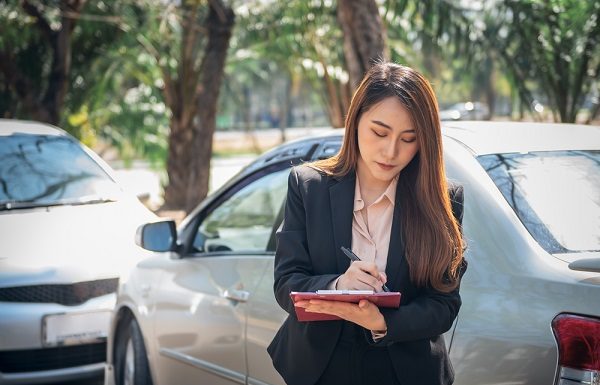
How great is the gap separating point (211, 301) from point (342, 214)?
1868 mm

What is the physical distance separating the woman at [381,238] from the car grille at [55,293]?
Answer: 11.1ft

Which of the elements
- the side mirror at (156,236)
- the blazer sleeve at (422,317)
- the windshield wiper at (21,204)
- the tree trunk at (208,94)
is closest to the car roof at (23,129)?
the windshield wiper at (21,204)

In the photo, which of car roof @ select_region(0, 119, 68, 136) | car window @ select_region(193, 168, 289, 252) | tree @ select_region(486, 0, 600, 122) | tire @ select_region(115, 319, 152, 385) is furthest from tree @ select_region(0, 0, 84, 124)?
tire @ select_region(115, 319, 152, 385)

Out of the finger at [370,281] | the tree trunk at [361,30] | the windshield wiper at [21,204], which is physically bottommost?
the windshield wiper at [21,204]

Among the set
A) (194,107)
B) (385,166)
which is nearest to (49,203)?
(385,166)

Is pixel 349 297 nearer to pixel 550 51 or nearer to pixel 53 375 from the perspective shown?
pixel 53 375

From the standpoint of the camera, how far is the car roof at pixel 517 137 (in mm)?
3666

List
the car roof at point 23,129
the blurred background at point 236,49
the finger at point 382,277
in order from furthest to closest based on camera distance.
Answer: the blurred background at point 236,49 < the car roof at point 23,129 < the finger at point 382,277

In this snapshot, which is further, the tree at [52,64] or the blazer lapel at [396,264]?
the tree at [52,64]

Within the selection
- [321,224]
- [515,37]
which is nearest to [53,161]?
[321,224]

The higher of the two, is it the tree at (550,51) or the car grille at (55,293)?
the tree at (550,51)

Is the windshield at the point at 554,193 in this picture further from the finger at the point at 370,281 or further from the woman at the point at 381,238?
the finger at the point at 370,281

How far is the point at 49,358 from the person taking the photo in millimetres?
5785

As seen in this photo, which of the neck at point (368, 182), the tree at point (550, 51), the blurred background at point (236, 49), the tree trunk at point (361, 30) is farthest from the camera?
the blurred background at point (236, 49)
